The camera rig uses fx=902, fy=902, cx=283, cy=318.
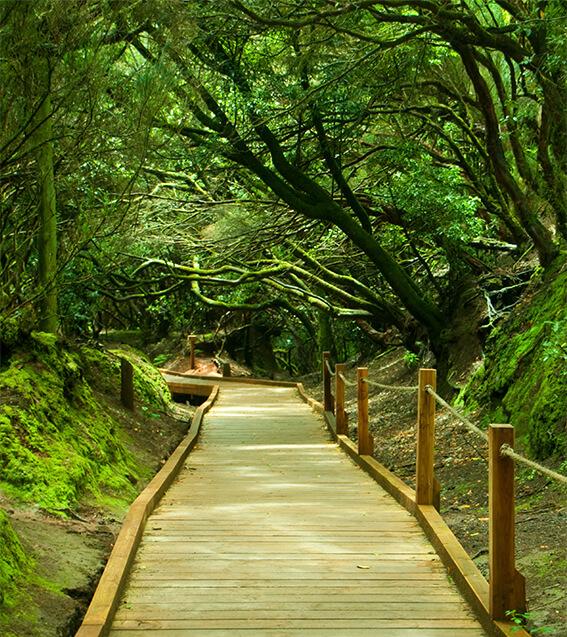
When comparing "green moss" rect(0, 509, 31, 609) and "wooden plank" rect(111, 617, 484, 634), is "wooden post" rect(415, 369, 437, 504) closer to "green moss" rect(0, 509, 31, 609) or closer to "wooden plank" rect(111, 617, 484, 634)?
"wooden plank" rect(111, 617, 484, 634)

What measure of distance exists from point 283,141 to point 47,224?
16.4ft

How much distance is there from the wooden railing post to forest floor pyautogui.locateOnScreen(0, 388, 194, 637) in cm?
351

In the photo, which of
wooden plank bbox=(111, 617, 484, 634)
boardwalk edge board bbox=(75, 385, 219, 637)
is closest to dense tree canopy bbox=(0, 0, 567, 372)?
boardwalk edge board bbox=(75, 385, 219, 637)

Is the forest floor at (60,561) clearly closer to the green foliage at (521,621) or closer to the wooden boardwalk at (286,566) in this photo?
the wooden boardwalk at (286,566)

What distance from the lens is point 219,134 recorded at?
1267cm

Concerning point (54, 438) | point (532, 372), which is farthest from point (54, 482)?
point (532, 372)

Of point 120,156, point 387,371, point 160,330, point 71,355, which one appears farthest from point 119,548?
point 160,330

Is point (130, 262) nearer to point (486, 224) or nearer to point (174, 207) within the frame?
point (174, 207)

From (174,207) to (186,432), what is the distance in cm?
450

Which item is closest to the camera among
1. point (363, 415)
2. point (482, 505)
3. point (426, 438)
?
point (426, 438)

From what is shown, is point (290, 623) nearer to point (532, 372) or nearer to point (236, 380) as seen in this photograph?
point (532, 372)

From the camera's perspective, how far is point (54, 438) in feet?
26.2

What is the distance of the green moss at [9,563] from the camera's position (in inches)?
182

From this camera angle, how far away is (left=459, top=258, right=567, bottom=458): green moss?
340 inches
